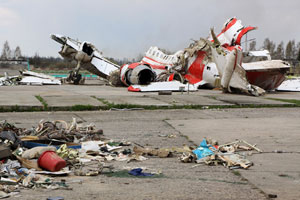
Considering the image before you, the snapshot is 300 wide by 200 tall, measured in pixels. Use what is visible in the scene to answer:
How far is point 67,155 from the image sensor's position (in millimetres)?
5766

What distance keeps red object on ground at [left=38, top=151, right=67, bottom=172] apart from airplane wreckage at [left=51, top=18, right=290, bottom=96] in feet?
46.9

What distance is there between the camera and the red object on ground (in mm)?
5043

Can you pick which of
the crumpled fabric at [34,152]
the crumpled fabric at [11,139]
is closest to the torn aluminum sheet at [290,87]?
the crumpled fabric at [11,139]

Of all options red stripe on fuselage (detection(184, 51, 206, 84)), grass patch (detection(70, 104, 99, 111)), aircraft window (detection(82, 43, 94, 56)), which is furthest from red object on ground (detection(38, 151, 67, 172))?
aircraft window (detection(82, 43, 94, 56))

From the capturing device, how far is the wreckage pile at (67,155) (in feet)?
15.7

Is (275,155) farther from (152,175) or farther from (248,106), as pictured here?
(248,106)

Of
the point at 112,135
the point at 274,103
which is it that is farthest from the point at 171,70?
the point at 112,135

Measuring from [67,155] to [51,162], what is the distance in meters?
0.71

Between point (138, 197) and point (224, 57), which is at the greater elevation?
point (224, 57)

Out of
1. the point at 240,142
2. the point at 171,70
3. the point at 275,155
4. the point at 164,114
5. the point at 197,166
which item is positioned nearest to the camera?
the point at 197,166

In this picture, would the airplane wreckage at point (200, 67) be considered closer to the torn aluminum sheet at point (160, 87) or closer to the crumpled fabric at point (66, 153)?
the torn aluminum sheet at point (160, 87)

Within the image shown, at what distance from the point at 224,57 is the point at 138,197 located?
15465mm

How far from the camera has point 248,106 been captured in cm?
1378

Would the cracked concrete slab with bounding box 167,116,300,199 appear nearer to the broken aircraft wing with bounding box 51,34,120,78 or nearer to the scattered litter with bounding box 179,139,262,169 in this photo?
the scattered litter with bounding box 179,139,262,169
